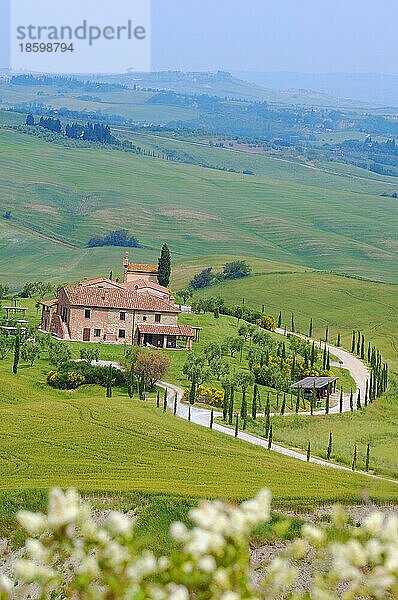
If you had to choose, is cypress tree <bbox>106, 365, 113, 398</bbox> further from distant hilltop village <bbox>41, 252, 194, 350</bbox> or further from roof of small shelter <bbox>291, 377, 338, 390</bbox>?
distant hilltop village <bbox>41, 252, 194, 350</bbox>

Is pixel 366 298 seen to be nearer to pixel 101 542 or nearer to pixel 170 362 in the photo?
pixel 170 362

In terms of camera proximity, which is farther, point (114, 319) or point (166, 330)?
point (114, 319)

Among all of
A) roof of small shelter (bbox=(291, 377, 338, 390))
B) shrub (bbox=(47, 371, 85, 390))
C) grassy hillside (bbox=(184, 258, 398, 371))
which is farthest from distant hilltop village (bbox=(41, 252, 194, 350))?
grassy hillside (bbox=(184, 258, 398, 371))

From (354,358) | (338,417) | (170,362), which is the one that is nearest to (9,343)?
(170,362)

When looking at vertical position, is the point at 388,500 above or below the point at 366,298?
above

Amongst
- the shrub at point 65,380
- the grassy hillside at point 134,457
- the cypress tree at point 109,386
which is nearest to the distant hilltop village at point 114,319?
the shrub at point 65,380

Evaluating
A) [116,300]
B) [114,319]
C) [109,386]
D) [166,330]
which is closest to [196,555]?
[109,386]

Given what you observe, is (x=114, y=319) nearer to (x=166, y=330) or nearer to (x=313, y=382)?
(x=166, y=330)
